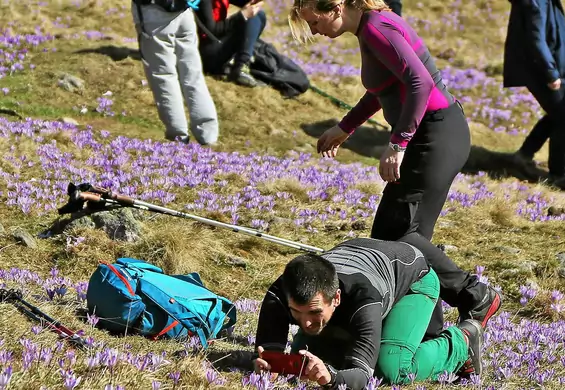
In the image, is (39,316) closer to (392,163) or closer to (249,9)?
(392,163)

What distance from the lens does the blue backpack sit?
16.6 feet

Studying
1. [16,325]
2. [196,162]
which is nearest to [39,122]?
[196,162]

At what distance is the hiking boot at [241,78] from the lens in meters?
16.2

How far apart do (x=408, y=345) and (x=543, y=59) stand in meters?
9.09

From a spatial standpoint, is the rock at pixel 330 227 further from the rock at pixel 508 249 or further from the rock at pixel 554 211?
the rock at pixel 554 211

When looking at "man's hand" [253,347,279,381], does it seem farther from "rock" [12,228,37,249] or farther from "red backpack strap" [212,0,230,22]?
"red backpack strap" [212,0,230,22]

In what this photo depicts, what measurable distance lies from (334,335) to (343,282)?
38 centimetres

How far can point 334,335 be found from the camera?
438cm

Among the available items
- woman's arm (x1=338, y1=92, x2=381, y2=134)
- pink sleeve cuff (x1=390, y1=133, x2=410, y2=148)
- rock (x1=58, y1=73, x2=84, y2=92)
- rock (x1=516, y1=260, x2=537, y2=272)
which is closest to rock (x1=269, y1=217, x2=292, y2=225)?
rock (x1=516, y1=260, x2=537, y2=272)

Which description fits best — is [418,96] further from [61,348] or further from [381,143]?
[381,143]

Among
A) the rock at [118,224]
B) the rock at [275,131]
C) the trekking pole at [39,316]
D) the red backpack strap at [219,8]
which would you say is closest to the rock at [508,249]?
the rock at [118,224]

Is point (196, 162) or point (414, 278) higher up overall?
point (414, 278)

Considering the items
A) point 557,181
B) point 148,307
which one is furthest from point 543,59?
point 148,307

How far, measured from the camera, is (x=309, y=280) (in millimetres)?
3902
